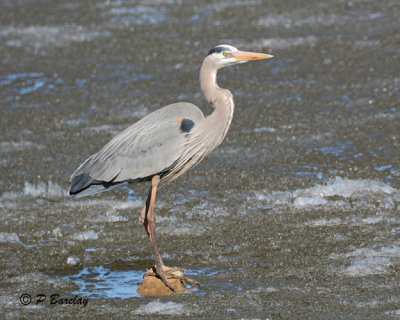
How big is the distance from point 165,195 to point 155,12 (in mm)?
6596

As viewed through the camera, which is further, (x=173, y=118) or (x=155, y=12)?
(x=155, y=12)

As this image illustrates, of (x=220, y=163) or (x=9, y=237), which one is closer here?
(x=9, y=237)

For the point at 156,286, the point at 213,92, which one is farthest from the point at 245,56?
the point at 156,286

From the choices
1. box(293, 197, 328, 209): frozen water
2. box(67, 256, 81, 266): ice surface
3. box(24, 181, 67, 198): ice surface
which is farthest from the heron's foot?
box(24, 181, 67, 198): ice surface

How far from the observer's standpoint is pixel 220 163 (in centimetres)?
816

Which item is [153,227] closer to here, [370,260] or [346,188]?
[370,260]

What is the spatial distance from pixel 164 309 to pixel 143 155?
1.29m

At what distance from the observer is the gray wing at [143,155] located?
5.94m

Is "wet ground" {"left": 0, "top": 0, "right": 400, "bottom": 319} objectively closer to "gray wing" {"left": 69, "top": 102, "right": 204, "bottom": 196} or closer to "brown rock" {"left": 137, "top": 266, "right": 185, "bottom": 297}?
"brown rock" {"left": 137, "top": 266, "right": 185, "bottom": 297}

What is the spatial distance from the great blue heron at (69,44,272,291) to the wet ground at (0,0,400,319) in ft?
2.01

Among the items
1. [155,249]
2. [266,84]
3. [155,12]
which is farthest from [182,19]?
[155,249]

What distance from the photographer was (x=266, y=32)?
39.6ft

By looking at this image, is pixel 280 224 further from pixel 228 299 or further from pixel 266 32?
pixel 266 32

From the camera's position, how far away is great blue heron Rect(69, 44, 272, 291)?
19.5 ft
